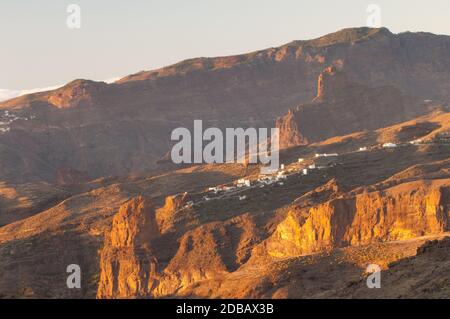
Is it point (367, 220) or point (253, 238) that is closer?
→ point (367, 220)

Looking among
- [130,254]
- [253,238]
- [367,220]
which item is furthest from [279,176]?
[367,220]

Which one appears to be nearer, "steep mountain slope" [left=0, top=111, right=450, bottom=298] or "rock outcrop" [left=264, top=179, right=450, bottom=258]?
"steep mountain slope" [left=0, top=111, right=450, bottom=298]

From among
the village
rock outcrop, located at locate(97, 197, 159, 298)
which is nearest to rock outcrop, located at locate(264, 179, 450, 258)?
rock outcrop, located at locate(97, 197, 159, 298)

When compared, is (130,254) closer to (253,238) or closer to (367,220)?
(253,238)

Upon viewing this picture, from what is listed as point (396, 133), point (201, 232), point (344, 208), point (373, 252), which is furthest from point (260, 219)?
point (396, 133)

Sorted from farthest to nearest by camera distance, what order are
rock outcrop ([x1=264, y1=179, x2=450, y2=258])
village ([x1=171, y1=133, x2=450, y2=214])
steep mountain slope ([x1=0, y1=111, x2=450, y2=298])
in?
village ([x1=171, y1=133, x2=450, y2=214])
rock outcrop ([x1=264, y1=179, x2=450, y2=258])
steep mountain slope ([x1=0, y1=111, x2=450, y2=298])

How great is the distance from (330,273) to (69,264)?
46.3m

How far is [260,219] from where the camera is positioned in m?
98.8

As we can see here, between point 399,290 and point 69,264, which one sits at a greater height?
point 399,290

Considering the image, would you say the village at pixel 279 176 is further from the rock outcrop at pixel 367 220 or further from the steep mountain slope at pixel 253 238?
the rock outcrop at pixel 367 220

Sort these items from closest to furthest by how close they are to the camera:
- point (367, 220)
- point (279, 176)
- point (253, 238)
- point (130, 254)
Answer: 1. point (367, 220)
2. point (253, 238)
3. point (130, 254)
4. point (279, 176)

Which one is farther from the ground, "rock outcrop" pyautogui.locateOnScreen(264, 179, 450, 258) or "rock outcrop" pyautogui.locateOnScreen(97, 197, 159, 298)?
"rock outcrop" pyautogui.locateOnScreen(264, 179, 450, 258)

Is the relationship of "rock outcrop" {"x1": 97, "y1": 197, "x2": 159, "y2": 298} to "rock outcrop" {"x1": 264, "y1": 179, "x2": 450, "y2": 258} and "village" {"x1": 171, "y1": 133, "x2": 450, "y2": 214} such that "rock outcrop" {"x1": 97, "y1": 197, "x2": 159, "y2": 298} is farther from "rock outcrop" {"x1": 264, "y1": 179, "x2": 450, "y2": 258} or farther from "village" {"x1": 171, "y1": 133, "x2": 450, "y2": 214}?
"rock outcrop" {"x1": 264, "y1": 179, "x2": 450, "y2": 258}
